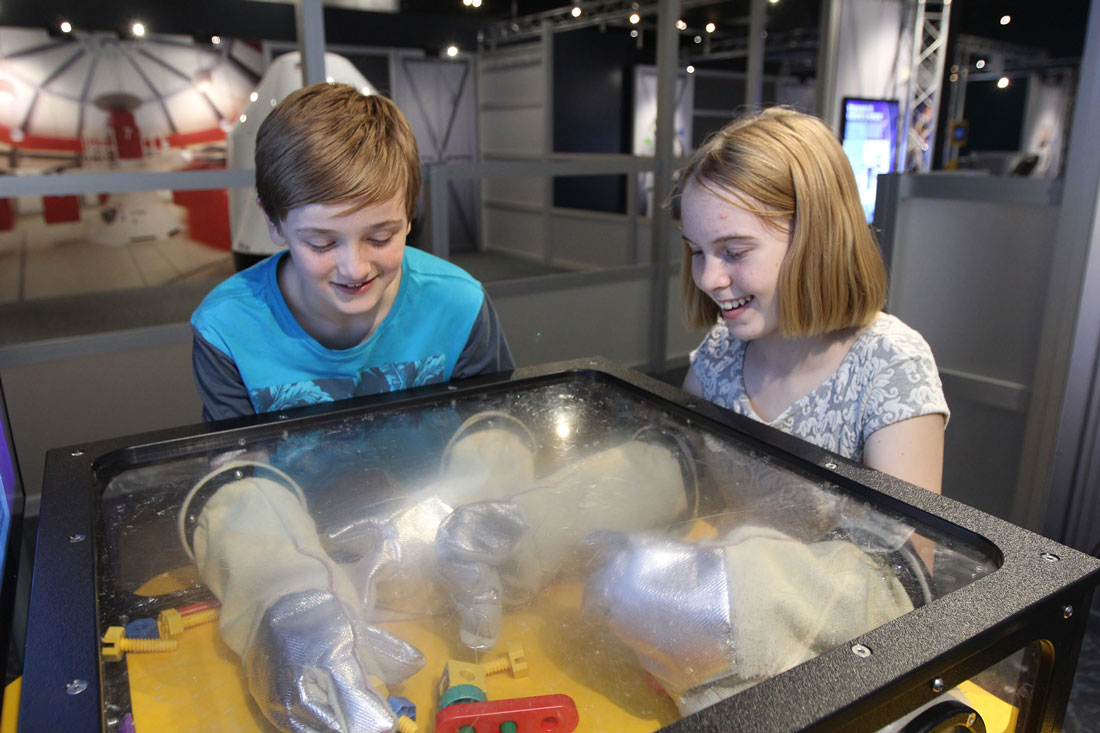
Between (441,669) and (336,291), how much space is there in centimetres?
58

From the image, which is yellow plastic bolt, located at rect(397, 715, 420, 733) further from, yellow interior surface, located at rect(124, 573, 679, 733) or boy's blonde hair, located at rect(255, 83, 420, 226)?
boy's blonde hair, located at rect(255, 83, 420, 226)

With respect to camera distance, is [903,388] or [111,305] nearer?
[903,388]

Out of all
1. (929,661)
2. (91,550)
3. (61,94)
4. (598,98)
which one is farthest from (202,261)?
(929,661)

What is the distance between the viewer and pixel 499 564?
67 centimetres

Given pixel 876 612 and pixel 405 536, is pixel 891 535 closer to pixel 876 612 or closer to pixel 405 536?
pixel 876 612

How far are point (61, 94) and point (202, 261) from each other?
156cm

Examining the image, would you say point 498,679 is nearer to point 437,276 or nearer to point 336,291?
point 336,291

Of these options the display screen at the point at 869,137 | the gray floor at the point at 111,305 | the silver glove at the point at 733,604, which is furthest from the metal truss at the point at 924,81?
the silver glove at the point at 733,604

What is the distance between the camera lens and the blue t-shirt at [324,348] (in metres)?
1.06

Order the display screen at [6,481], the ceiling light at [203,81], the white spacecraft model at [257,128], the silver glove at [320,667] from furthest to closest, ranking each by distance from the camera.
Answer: the ceiling light at [203,81], the white spacecraft model at [257,128], the display screen at [6,481], the silver glove at [320,667]

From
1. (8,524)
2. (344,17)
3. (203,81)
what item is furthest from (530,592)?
(203,81)

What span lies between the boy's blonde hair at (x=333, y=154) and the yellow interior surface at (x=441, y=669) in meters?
0.49

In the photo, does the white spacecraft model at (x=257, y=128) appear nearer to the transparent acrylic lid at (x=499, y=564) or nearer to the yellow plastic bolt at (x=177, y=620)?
the transparent acrylic lid at (x=499, y=564)

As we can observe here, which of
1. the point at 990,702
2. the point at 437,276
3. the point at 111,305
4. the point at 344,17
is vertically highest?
the point at 344,17
